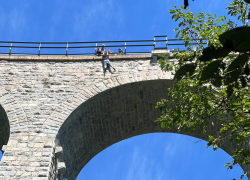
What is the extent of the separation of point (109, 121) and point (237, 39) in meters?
10.5

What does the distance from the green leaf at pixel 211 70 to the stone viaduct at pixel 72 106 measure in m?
7.81

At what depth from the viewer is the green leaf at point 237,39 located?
5.84 ft

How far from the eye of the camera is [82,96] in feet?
35.7

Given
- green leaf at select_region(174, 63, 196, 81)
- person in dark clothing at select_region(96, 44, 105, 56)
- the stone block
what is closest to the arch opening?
the stone block

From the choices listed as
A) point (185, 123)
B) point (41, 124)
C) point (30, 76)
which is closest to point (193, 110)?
point (185, 123)

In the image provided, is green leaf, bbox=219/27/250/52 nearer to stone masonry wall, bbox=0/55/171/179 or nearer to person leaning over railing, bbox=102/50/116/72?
stone masonry wall, bbox=0/55/171/179

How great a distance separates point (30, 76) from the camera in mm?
11508

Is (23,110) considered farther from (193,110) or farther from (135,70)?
(193,110)

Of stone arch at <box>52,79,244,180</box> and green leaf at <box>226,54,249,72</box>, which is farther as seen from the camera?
stone arch at <box>52,79,244,180</box>

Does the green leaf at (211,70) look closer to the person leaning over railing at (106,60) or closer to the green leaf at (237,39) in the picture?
the green leaf at (237,39)

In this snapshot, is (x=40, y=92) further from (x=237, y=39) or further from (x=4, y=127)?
(x=237, y=39)

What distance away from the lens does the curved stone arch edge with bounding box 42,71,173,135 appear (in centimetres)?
1009

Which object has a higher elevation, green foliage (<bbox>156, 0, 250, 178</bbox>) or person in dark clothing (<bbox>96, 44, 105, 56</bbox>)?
person in dark clothing (<bbox>96, 44, 105, 56</bbox>)

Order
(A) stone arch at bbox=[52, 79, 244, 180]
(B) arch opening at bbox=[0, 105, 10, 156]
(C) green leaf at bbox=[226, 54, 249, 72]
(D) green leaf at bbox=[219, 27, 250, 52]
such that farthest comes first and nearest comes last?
(A) stone arch at bbox=[52, 79, 244, 180] → (B) arch opening at bbox=[0, 105, 10, 156] → (C) green leaf at bbox=[226, 54, 249, 72] → (D) green leaf at bbox=[219, 27, 250, 52]
